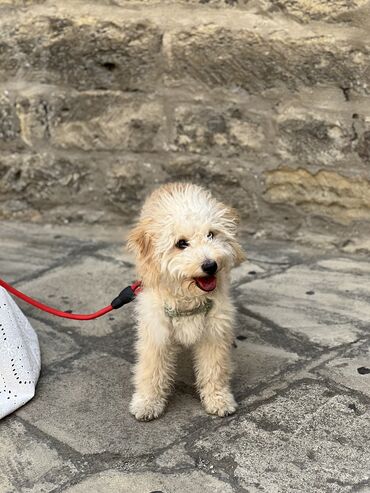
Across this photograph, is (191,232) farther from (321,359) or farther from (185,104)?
(185,104)

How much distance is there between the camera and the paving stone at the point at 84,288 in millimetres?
3482

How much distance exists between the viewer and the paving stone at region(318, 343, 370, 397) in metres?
2.86

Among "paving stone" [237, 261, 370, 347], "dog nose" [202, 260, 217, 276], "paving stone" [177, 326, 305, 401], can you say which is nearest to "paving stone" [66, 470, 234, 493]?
"paving stone" [177, 326, 305, 401]

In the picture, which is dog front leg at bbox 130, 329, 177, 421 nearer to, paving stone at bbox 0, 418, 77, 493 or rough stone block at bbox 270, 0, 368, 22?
paving stone at bbox 0, 418, 77, 493

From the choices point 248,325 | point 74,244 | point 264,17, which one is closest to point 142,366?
point 248,325

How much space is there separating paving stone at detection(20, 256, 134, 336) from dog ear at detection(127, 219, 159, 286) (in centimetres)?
87

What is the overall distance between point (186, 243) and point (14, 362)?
927mm

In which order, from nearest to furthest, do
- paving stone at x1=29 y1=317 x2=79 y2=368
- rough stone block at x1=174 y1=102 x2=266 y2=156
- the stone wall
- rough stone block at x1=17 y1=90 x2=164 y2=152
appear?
paving stone at x1=29 y1=317 x2=79 y2=368
the stone wall
rough stone block at x1=174 y1=102 x2=266 y2=156
rough stone block at x1=17 y1=90 x2=164 y2=152

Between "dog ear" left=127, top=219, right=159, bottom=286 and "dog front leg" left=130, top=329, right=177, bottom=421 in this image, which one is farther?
"dog front leg" left=130, top=329, right=177, bottom=421

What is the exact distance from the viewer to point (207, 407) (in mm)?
2725

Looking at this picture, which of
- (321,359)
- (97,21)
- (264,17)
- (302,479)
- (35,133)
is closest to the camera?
(302,479)

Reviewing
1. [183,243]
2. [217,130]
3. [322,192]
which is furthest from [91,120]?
[183,243]

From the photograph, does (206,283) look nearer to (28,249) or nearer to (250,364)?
(250,364)

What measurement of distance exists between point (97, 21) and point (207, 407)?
2.47 metres
